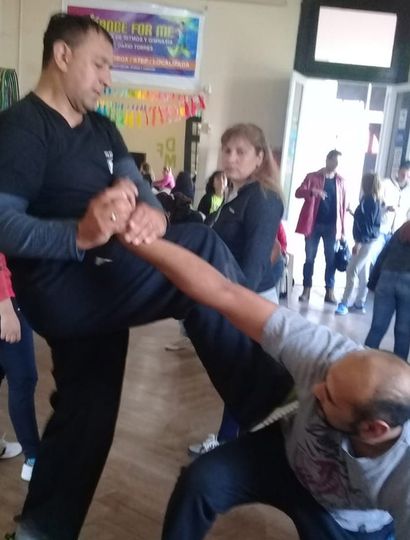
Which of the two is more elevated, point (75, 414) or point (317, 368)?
point (317, 368)

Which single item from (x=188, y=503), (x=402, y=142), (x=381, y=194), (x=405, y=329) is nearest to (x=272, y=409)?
(x=188, y=503)

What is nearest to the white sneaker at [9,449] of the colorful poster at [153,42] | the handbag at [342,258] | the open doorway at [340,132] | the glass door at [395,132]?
the handbag at [342,258]

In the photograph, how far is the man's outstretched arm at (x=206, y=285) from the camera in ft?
4.56

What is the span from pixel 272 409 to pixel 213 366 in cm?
18

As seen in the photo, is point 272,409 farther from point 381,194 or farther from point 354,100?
point 354,100

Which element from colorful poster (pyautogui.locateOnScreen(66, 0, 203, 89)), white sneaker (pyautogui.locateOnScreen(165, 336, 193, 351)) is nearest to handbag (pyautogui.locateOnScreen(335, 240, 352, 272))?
colorful poster (pyautogui.locateOnScreen(66, 0, 203, 89))

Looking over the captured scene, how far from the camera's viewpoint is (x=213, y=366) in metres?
1.53

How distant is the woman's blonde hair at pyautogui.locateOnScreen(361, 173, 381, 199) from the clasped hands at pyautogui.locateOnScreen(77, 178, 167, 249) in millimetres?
4235

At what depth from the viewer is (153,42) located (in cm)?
654

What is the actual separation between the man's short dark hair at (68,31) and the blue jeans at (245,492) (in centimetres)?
107

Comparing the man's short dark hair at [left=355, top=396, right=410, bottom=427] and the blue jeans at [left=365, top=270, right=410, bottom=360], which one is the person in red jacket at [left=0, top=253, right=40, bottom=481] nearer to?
the man's short dark hair at [left=355, top=396, right=410, bottom=427]

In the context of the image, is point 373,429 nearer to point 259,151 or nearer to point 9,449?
point 259,151

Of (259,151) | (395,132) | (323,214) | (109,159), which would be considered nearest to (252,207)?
(259,151)

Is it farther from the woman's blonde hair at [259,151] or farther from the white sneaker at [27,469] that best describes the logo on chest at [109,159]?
the white sneaker at [27,469]
